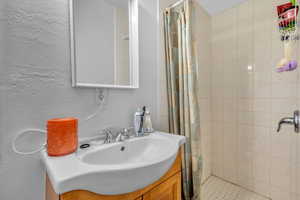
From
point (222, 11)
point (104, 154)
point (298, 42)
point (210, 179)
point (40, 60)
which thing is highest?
point (222, 11)

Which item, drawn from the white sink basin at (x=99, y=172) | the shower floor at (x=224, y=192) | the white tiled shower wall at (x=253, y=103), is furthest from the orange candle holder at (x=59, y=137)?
the white tiled shower wall at (x=253, y=103)

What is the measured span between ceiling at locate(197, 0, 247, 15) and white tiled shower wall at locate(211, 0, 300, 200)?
66mm

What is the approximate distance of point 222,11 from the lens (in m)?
1.72

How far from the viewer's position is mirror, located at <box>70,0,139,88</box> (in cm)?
77

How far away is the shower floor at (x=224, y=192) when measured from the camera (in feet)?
4.63

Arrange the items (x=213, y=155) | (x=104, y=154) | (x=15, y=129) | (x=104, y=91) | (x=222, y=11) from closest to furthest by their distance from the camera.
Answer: (x=15, y=129) < (x=104, y=154) < (x=104, y=91) < (x=222, y=11) < (x=213, y=155)

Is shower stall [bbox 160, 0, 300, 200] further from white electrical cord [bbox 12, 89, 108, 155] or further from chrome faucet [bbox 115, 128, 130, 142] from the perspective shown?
white electrical cord [bbox 12, 89, 108, 155]

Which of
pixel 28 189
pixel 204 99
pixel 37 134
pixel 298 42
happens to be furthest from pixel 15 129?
pixel 298 42

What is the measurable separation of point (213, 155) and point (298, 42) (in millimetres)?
1495

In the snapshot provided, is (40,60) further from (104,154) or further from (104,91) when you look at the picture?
(104,154)

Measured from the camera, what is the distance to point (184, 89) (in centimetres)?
108

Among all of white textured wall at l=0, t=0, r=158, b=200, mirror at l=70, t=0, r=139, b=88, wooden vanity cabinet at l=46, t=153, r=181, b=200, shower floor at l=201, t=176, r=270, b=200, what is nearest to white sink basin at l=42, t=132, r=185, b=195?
wooden vanity cabinet at l=46, t=153, r=181, b=200

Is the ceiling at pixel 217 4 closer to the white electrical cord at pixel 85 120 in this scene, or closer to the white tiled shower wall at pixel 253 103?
the white tiled shower wall at pixel 253 103

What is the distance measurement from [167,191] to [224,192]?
46.5 inches
